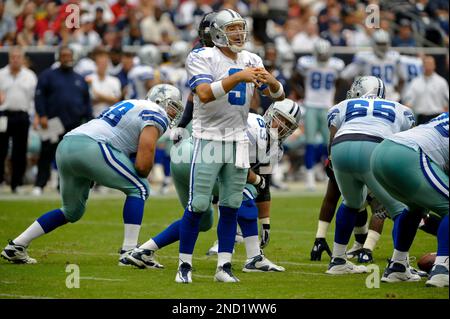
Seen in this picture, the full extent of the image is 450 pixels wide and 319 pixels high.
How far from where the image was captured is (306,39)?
1933 centimetres

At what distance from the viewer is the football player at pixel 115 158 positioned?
8227 millimetres

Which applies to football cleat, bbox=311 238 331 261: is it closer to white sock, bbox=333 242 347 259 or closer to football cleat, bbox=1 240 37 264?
white sock, bbox=333 242 347 259

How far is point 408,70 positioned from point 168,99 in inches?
373

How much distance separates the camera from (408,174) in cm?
693

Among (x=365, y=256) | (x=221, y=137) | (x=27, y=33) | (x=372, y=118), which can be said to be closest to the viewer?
(x=221, y=137)

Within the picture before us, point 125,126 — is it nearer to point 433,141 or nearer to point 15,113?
point 433,141

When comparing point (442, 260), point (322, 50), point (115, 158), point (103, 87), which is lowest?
point (442, 260)

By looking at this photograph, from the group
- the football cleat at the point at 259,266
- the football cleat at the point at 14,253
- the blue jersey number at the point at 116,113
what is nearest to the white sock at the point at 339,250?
the football cleat at the point at 259,266

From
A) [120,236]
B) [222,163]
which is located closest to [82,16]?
[120,236]

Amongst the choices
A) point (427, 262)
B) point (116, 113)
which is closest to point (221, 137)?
point (116, 113)

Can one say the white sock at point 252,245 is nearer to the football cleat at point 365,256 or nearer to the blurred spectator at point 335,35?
the football cleat at point 365,256

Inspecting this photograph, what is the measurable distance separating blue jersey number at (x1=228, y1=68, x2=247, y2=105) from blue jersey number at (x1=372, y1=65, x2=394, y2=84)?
9.26 metres

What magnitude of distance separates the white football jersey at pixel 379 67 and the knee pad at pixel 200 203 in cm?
927
